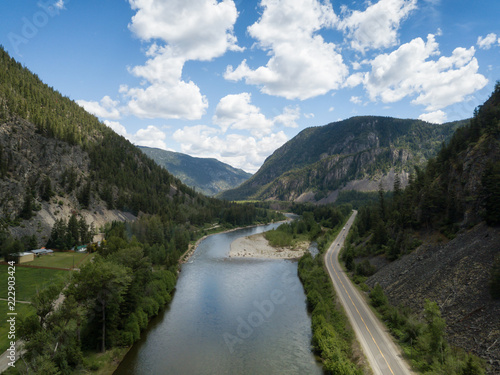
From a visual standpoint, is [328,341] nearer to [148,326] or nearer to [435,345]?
[435,345]

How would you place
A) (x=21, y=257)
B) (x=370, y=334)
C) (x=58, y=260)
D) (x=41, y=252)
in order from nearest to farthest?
(x=370, y=334), (x=21, y=257), (x=58, y=260), (x=41, y=252)

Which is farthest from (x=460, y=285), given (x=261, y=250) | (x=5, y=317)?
(x=261, y=250)

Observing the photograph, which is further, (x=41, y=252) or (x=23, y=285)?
(x=41, y=252)

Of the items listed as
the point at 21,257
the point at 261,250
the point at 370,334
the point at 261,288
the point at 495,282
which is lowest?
the point at 261,288

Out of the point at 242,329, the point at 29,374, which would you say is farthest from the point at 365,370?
the point at 29,374

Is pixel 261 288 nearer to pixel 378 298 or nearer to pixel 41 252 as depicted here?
pixel 378 298

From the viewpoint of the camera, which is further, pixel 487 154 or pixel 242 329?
pixel 487 154

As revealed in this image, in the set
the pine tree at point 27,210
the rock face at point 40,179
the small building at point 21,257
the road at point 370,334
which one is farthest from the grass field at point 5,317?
the pine tree at point 27,210
